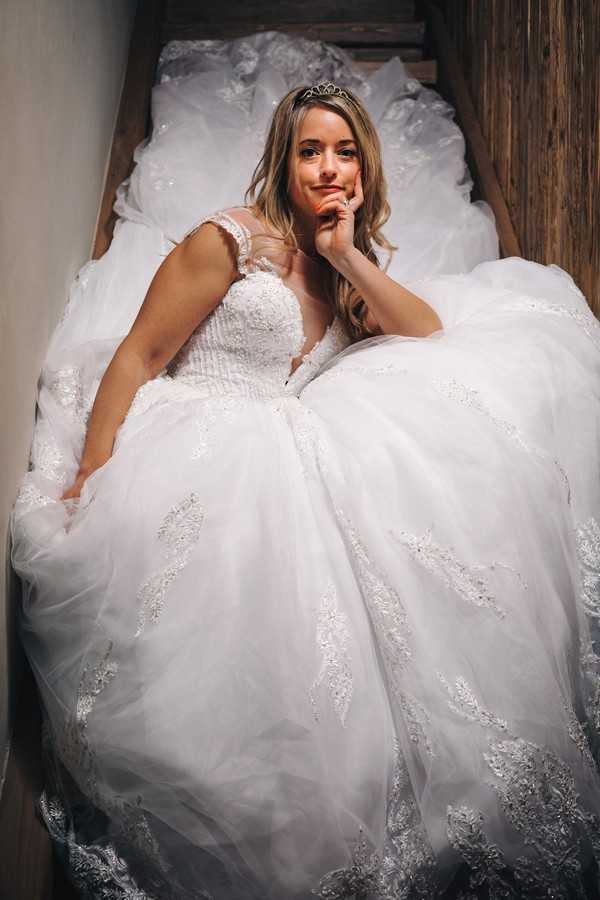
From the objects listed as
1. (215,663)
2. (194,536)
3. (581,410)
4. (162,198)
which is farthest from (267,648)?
(162,198)

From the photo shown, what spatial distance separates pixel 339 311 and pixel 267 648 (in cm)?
84

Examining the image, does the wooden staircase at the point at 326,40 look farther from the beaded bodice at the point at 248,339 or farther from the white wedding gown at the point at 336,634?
the white wedding gown at the point at 336,634

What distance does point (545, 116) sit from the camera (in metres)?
2.29

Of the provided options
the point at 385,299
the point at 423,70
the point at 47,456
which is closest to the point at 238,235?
the point at 385,299

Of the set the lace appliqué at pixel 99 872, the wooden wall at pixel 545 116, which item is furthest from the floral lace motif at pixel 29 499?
the wooden wall at pixel 545 116

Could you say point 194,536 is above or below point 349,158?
below

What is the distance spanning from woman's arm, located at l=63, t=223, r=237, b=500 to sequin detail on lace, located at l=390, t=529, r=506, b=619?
60 centimetres

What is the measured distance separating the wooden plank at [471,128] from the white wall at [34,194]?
105 cm

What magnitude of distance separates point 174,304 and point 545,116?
3.65ft

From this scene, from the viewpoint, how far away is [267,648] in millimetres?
1237

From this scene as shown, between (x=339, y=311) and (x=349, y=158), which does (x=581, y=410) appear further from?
(x=349, y=158)

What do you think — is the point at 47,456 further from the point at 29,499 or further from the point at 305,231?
the point at 305,231

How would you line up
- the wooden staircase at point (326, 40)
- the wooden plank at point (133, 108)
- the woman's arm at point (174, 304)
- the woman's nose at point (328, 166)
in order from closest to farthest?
1. the woman's arm at point (174, 304)
2. the woman's nose at point (328, 166)
3. the wooden plank at point (133, 108)
4. the wooden staircase at point (326, 40)

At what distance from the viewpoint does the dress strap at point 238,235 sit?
1.72 m
